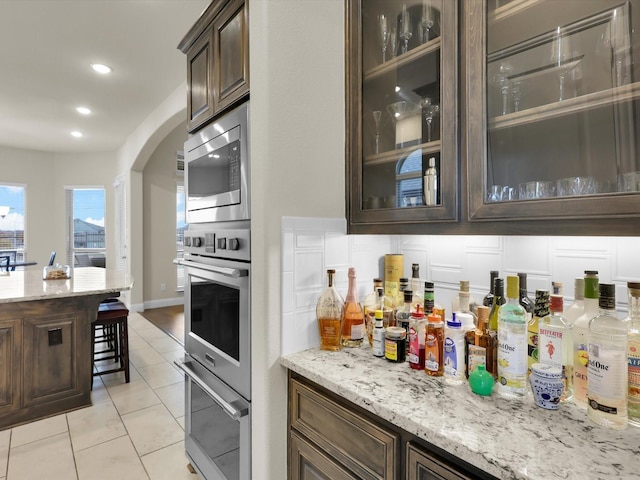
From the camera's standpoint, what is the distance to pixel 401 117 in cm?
134

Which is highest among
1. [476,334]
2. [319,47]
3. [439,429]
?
[319,47]

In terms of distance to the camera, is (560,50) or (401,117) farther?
(401,117)

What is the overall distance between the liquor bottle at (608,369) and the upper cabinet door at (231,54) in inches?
54.1

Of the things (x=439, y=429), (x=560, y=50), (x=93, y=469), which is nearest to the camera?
(x=439, y=429)

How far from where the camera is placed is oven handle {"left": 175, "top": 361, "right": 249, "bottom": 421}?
1349 millimetres

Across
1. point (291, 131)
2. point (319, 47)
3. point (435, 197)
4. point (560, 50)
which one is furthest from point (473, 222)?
point (319, 47)

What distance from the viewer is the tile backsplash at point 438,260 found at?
1.07 metres

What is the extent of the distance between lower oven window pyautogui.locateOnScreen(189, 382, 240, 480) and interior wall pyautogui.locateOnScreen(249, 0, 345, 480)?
0.19m

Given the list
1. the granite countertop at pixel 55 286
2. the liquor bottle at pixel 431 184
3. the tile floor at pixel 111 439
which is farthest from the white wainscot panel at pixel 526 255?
the granite countertop at pixel 55 286

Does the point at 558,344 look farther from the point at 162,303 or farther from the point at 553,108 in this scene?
the point at 162,303

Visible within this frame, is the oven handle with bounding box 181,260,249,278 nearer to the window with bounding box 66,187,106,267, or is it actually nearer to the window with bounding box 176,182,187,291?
the window with bounding box 176,182,187,291

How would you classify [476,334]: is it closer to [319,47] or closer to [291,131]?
[291,131]

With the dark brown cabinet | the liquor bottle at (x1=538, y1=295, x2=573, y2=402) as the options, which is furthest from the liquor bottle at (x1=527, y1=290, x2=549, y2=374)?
the dark brown cabinet

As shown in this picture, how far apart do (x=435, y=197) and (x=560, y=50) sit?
516 millimetres
